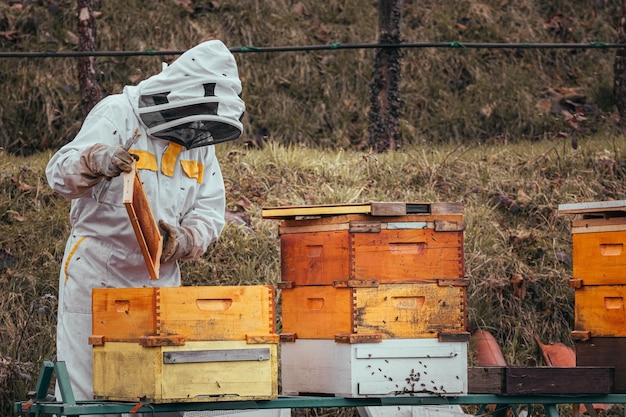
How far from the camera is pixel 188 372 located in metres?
3.85

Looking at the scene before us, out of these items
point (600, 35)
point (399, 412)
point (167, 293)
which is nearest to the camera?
point (167, 293)

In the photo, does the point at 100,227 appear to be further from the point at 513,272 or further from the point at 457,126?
the point at 457,126

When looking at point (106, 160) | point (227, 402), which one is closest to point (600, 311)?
point (227, 402)

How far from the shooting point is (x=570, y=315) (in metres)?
6.83

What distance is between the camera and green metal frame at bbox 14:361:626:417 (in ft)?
12.7

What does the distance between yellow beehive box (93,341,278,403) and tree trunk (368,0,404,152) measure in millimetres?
4984

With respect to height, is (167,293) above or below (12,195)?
below

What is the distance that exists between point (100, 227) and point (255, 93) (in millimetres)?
5780

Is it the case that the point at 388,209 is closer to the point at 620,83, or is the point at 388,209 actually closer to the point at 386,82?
the point at 386,82

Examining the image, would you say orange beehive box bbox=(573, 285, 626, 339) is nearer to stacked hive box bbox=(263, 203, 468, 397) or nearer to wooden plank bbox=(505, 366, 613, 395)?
wooden plank bbox=(505, 366, 613, 395)

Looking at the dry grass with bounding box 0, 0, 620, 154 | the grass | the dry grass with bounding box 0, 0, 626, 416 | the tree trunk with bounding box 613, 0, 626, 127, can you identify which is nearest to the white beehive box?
the dry grass with bounding box 0, 0, 626, 416

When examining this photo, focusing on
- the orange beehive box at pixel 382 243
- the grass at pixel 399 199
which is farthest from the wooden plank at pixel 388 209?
the grass at pixel 399 199

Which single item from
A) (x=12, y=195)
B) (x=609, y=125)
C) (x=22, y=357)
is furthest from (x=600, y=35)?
(x=22, y=357)

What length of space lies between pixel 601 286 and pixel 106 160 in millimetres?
2262
